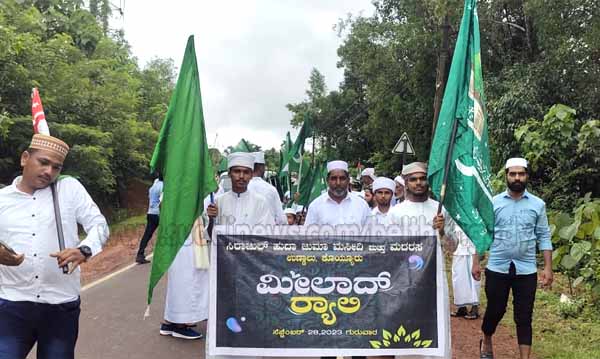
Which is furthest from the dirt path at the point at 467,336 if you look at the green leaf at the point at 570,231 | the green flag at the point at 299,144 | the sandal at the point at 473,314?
the green flag at the point at 299,144

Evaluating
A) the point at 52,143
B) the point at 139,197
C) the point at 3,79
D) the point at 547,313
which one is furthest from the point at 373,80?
the point at 52,143

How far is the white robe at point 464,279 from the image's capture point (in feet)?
23.2

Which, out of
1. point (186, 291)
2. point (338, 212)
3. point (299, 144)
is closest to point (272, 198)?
point (186, 291)

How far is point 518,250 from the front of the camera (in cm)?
503

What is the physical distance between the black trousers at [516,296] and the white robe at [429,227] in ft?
1.91

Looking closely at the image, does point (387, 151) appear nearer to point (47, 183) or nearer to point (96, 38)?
point (96, 38)

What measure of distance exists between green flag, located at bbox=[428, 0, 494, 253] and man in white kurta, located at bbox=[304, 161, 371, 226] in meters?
0.75

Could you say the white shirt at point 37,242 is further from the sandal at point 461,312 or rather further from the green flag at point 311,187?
the green flag at point 311,187

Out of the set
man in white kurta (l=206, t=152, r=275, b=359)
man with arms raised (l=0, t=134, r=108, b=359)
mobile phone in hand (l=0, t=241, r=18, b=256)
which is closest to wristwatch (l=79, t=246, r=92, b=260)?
man with arms raised (l=0, t=134, r=108, b=359)

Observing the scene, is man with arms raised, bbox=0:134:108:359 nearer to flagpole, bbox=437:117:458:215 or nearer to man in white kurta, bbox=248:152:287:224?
flagpole, bbox=437:117:458:215

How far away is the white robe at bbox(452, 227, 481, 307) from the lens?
706 cm

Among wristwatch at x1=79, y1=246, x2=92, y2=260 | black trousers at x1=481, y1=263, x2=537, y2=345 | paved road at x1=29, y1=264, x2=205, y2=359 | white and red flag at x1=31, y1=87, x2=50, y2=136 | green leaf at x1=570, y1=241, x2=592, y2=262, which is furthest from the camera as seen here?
green leaf at x1=570, y1=241, x2=592, y2=262

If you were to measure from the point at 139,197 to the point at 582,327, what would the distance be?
2902cm

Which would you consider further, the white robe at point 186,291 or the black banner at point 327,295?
the white robe at point 186,291
